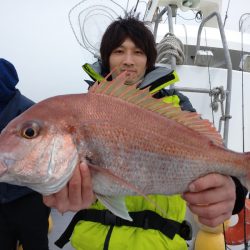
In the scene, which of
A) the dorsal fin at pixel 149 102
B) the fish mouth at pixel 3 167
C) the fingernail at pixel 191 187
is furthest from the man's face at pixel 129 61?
the fish mouth at pixel 3 167

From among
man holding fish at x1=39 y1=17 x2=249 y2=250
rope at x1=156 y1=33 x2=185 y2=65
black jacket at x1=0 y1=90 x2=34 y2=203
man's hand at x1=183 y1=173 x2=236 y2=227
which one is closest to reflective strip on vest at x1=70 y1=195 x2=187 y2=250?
man holding fish at x1=39 y1=17 x2=249 y2=250

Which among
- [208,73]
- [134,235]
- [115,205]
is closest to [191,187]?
[115,205]

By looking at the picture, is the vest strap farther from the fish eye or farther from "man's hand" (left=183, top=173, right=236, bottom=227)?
the fish eye

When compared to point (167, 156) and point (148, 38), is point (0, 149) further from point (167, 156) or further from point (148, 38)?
point (148, 38)

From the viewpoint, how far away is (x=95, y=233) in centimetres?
166

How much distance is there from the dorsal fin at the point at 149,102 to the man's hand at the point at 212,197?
0.50ft

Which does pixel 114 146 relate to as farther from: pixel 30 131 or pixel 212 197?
pixel 212 197

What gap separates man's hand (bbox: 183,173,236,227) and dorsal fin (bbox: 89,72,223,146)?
152mm

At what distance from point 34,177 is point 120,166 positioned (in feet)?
0.96

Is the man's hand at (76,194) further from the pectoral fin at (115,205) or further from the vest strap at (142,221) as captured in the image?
the vest strap at (142,221)

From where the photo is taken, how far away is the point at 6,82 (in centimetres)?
272

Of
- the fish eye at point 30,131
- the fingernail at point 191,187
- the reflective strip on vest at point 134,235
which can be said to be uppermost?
the fish eye at point 30,131

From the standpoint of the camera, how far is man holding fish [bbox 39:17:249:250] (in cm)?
127

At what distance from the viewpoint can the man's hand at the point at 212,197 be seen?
1.28m
